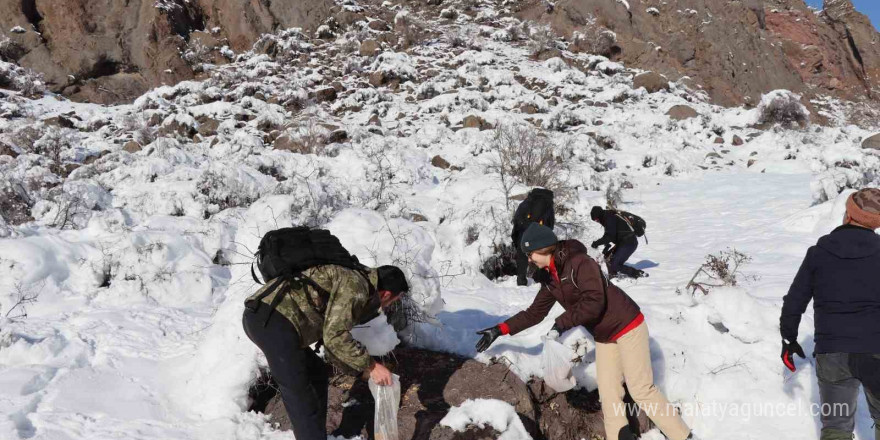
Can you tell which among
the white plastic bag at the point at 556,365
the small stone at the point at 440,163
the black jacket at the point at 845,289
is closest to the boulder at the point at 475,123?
the small stone at the point at 440,163

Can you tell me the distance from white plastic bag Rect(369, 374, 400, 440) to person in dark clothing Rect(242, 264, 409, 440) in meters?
0.15

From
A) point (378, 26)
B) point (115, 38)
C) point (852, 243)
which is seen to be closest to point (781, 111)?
point (378, 26)

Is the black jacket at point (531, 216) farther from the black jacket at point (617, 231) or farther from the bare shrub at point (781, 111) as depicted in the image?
the bare shrub at point (781, 111)

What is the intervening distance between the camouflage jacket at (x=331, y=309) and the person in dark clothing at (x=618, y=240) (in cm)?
385

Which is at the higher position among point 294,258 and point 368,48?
point 368,48

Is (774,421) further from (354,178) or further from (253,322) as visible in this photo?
(354,178)

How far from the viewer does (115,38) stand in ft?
68.4

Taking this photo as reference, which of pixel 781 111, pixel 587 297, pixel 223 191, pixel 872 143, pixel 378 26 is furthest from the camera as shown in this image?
pixel 378 26

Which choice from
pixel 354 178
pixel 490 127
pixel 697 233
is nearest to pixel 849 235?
pixel 697 233

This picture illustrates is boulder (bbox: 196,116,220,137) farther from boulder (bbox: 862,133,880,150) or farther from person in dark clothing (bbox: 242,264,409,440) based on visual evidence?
boulder (bbox: 862,133,880,150)

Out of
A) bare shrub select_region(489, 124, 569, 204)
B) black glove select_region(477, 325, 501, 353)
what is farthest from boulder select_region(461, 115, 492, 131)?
black glove select_region(477, 325, 501, 353)

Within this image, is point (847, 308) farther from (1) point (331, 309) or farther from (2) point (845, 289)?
(1) point (331, 309)

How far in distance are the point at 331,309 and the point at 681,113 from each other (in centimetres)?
1891

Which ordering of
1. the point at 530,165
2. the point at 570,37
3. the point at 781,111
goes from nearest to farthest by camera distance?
the point at 530,165 < the point at 781,111 < the point at 570,37
